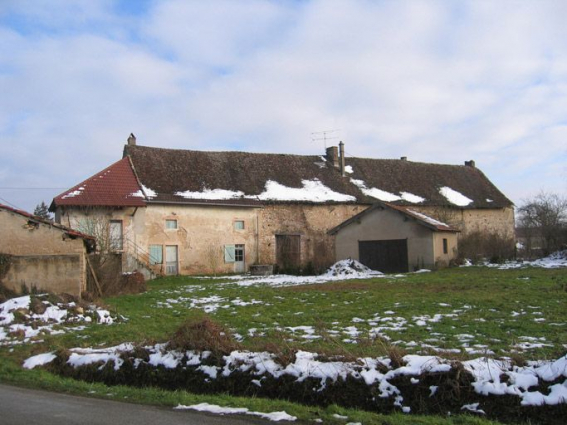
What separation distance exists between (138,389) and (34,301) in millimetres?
6873

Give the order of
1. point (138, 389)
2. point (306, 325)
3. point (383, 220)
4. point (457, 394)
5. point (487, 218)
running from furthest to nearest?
point (487, 218) < point (383, 220) < point (306, 325) < point (138, 389) < point (457, 394)

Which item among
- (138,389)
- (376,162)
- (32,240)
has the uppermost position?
(376,162)

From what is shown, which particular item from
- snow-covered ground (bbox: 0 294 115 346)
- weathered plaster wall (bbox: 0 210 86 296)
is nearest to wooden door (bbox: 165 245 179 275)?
weathered plaster wall (bbox: 0 210 86 296)

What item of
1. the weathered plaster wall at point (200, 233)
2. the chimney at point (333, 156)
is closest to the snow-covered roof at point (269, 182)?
the chimney at point (333, 156)

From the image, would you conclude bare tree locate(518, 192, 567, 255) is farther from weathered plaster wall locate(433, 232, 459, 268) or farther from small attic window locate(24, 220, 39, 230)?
small attic window locate(24, 220, 39, 230)

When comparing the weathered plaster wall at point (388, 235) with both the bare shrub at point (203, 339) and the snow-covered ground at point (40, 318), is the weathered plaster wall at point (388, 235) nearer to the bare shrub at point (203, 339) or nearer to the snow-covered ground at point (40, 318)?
the snow-covered ground at point (40, 318)

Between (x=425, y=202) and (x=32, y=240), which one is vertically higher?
(x=425, y=202)

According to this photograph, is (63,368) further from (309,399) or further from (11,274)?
(11,274)

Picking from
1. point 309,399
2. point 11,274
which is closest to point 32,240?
point 11,274

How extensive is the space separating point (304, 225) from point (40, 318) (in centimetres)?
2315

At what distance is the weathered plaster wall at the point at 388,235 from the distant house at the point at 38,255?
55.6 feet

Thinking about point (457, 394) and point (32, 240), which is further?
point (32, 240)

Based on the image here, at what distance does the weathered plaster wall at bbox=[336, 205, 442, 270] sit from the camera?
89.6 feet

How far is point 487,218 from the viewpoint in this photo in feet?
133
